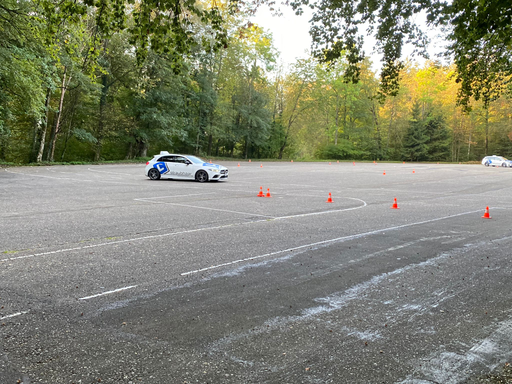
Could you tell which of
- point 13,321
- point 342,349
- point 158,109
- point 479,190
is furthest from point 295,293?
point 158,109

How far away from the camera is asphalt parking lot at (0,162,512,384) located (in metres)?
3.44

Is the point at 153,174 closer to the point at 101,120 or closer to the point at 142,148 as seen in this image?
the point at 101,120

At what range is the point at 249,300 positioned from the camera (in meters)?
5.00

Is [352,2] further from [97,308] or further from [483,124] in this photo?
[483,124]

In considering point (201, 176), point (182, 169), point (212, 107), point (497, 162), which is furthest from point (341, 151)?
point (182, 169)

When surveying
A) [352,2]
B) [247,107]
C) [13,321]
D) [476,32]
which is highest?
[247,107]

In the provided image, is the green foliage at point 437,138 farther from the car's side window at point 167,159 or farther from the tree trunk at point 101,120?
the car's side window at point 167,159

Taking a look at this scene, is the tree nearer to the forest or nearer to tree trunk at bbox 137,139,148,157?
the forest

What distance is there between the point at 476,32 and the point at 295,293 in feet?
15.2

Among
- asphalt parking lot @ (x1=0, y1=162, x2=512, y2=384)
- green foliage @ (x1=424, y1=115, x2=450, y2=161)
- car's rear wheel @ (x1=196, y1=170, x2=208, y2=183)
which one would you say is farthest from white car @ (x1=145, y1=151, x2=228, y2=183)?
green foliage @ (x1=424, y1=115, x2=450, y2=161)

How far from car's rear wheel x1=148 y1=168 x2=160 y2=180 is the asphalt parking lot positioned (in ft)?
39.7

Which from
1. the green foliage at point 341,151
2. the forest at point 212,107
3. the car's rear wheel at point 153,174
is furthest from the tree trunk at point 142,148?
the green foliage at point 341,151

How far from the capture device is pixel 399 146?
69.9 m

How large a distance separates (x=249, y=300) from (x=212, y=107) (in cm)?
4953
